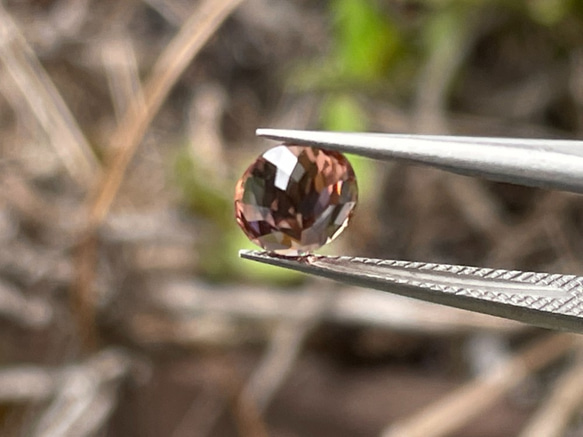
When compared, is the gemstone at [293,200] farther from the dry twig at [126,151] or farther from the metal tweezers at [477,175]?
the dry twig at [126,151]

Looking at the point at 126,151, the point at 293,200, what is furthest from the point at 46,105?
Answer: the point at 293,200

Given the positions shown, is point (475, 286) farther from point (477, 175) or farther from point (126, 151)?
point (126, 151)

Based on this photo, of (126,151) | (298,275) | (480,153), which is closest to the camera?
(480,153)

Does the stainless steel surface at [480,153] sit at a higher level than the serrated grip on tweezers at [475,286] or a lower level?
higher

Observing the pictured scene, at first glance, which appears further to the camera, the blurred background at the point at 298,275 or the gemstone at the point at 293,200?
the blurred background at the point at 298,275

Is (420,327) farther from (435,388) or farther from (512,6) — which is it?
(512,6)

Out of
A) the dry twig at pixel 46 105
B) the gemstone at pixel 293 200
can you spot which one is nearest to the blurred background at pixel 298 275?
the dry twig at pixel 46 105

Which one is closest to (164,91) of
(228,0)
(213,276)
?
(228,0)
